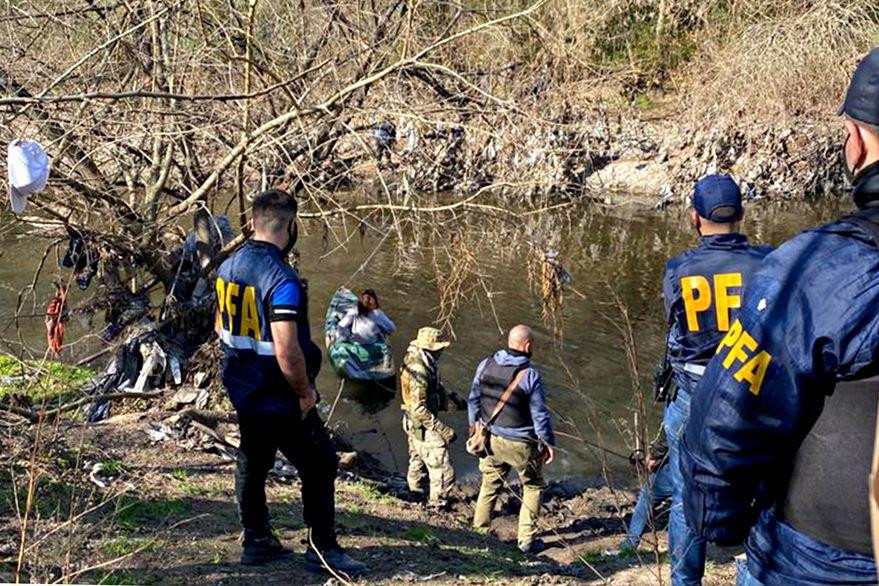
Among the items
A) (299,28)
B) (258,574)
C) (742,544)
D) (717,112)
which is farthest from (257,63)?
(717,112)

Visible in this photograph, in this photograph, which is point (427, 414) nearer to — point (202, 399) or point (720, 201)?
point (202, 399)

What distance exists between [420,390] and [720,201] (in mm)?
3822

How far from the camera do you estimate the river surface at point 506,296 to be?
30.6 feet

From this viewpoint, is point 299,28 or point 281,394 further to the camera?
point 299,28

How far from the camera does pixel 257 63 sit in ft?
27.5

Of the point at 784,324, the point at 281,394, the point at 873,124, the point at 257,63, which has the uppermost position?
the point at 257,63

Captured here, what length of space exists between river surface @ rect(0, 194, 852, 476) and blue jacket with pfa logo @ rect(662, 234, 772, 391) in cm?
165

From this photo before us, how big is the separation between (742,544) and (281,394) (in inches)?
110

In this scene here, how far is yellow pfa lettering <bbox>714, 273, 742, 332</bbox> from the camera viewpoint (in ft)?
14.8

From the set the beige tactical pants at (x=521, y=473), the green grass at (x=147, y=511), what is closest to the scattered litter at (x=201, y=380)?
the green grass at (x=147, y=511)

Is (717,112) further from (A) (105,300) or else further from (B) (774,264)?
(B) (774,264)

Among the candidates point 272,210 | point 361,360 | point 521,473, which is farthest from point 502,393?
point 361,360

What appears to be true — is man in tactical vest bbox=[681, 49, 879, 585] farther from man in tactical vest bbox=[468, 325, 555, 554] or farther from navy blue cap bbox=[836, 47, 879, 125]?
man in tactical vest bbox=[468, 325, 555, 554]

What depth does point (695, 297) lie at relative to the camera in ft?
15.2
